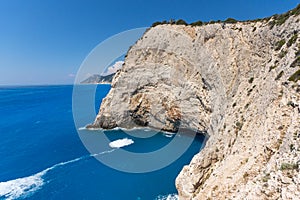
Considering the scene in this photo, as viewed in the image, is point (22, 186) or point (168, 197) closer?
point (168, 197)

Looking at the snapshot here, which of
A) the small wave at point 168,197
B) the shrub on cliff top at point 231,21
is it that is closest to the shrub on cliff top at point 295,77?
the small wave at point 168,197

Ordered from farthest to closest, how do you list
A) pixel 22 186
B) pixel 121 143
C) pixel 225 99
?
pixel 121 143, pixel 22 186, pixel 225 99

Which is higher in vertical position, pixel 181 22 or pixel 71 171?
pixel 181 22

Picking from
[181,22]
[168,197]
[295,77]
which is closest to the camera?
[295,77]

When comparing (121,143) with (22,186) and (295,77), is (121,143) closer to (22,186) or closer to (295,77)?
(22,186)

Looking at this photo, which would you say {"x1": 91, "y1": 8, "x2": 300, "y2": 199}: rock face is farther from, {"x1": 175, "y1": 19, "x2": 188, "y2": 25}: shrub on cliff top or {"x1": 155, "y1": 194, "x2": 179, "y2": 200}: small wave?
{"x1": 155, "y1": 194, "x2": 179, "y2": 200}: small wave

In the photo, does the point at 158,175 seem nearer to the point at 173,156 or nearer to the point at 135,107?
the point at 173,156

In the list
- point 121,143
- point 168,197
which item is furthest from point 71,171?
point 168,197

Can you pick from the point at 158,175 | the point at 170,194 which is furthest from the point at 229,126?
the point at 158,175
